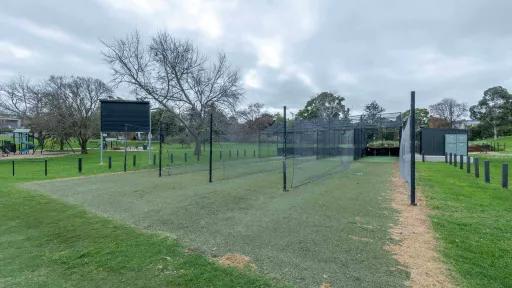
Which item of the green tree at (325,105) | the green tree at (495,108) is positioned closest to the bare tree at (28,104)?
the green tree at (325,105)

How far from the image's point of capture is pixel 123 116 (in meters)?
22.3

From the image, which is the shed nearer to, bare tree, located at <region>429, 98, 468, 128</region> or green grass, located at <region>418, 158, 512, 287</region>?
green grass, located at <region>418, 158, 512, 287</region>

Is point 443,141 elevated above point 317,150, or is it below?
above

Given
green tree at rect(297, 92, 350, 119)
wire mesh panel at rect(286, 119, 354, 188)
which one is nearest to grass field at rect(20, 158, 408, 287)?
wire mesh panel at rect(286, 119, 354, 188)

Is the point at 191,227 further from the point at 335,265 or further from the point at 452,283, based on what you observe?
the point at 452,283

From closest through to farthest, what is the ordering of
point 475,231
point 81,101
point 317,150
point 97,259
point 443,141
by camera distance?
point 97,259
point 475,231
point 317,150
point 443,141
point 81,101

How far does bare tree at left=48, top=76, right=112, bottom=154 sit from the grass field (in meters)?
23.2

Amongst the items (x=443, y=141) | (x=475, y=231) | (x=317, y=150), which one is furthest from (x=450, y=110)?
(x=475, y=231)

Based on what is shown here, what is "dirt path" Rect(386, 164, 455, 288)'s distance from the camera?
3480 mm

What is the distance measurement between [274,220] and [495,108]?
7338cm

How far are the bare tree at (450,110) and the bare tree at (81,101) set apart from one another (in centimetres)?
6641

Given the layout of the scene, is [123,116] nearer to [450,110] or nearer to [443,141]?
[443,141]

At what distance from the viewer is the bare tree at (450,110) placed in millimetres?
70500

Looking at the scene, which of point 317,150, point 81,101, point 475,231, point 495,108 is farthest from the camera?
point 495,108
